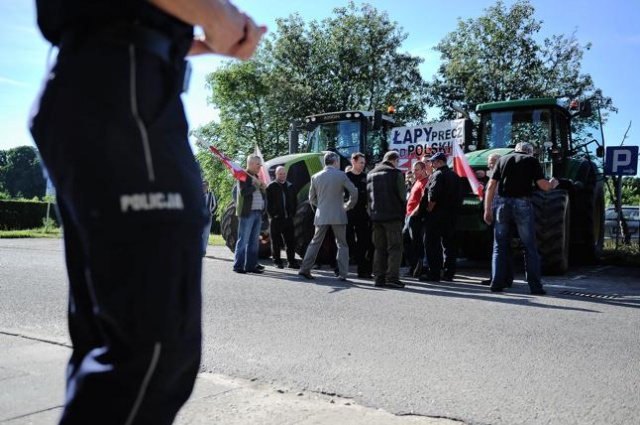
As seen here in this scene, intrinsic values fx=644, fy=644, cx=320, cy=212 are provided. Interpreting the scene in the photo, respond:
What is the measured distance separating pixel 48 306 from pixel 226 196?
36584mm

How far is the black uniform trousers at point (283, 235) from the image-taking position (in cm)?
1148

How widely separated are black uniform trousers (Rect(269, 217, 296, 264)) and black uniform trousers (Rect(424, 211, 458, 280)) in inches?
104

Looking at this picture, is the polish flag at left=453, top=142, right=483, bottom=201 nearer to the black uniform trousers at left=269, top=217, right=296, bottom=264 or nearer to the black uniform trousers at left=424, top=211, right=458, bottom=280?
the black uniform trousers at left=424, top=211, right=458, bottom=280

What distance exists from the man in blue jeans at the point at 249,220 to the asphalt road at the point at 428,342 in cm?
152

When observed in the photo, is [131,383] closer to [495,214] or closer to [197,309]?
[197,309]

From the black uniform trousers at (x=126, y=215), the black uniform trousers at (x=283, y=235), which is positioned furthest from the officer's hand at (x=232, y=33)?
the black uniform trousers at (x=283, y=235)

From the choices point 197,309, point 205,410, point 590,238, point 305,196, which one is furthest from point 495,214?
point 197,309

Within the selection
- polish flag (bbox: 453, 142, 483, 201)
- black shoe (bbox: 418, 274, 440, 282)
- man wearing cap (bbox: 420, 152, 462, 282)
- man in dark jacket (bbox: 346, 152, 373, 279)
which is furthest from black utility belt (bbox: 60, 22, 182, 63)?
polish flag (bbox: 453, 142, 483, 201)

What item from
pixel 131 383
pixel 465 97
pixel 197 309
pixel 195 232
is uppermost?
pixel 465 97

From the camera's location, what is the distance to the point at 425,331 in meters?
5.58

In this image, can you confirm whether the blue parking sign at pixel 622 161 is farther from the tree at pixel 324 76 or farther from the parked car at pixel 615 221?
Result: the tree at pixel 324 76

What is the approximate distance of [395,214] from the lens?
9219 mm

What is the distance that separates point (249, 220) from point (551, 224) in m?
4.85

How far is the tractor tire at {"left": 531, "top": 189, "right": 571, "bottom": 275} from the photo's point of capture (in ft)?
31.5
